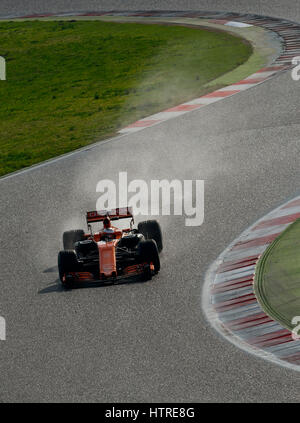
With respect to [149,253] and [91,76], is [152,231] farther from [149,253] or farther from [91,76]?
[91,76]

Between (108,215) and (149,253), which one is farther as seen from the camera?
(108,215)

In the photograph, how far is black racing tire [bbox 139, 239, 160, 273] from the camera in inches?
464

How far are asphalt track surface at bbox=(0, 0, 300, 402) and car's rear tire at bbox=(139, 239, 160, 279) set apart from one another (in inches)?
8.9

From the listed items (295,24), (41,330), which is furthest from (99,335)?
(295,24)

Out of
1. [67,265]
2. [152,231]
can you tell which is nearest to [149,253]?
[152,231]

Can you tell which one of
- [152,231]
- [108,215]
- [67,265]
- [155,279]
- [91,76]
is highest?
[91,76]

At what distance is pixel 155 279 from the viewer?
11.9 meters

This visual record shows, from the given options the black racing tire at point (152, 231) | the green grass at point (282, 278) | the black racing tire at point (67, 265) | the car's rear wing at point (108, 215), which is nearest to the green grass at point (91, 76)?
the car's rear wing at point (108, 215)

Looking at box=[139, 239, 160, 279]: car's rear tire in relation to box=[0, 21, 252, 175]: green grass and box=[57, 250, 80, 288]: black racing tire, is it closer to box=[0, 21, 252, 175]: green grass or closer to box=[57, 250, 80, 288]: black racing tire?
box=[57, 250, 80, 288]: black racing tire

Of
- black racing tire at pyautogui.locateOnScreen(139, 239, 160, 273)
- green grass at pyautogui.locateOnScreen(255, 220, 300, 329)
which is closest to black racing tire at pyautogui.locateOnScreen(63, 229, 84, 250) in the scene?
black racing tire at pyautogui.locateOnScreen(139, 239, 160, 273)

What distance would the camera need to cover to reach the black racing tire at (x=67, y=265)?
11867 millimetres

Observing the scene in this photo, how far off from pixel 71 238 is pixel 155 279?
1.78 meters

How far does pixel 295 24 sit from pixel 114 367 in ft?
62.1

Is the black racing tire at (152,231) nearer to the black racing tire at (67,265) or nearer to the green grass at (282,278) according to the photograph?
the black racing tire at (67,265)
